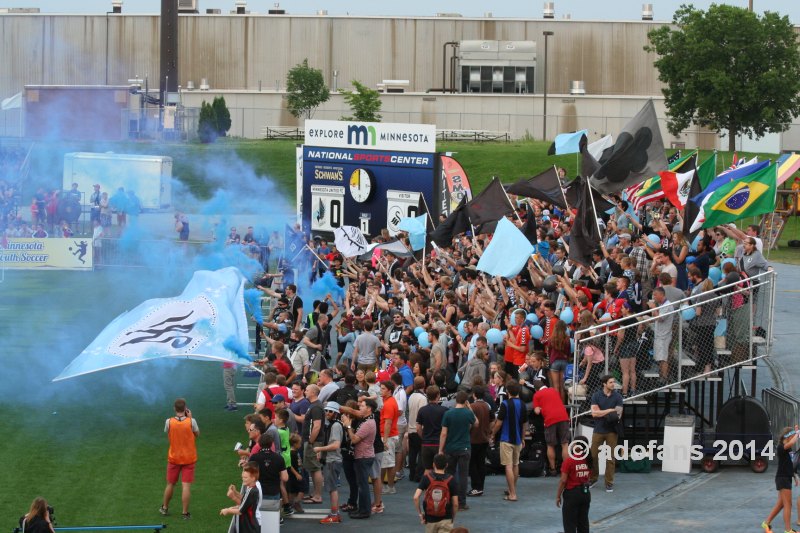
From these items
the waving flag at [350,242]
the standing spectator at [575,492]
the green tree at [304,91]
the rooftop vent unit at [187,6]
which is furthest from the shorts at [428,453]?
the rooftop vent unit at [187,6]

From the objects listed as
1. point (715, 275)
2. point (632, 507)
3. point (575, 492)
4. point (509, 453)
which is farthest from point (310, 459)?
point (715, 275)

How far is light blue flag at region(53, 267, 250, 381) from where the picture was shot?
17.3 m

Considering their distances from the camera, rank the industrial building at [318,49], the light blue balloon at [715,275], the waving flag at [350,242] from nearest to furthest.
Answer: the light blue balloon at [715,275] → the waving flag at [350,242] → the industrial building at [318,49]

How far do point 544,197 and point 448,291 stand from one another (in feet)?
12.1

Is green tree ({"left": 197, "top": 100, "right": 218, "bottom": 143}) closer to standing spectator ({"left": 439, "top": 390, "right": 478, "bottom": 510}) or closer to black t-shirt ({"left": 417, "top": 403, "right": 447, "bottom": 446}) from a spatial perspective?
black t-shirt ({"left": 417, "top": 403, "right": 447, "bottom": 446})

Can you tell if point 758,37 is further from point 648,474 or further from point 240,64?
point 648,474

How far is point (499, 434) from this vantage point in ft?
53.2

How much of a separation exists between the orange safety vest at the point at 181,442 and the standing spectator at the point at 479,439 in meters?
3.23

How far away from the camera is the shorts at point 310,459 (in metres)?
15.0

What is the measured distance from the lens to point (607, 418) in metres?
15.7

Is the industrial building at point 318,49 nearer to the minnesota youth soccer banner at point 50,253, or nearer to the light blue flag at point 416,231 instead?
the minnesota youth soccer banner at point 50,253

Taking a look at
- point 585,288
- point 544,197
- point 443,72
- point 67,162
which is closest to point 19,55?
point 443,72

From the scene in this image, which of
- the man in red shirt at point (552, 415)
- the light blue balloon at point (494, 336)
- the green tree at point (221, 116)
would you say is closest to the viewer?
the man in red shirt at point (552, 415)

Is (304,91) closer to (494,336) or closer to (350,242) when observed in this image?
(350,242)
